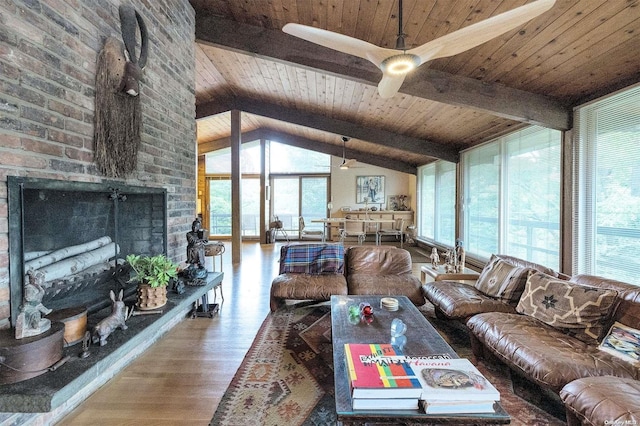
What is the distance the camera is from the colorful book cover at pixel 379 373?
46.1 inches

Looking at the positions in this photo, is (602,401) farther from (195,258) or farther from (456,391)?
(195,258)

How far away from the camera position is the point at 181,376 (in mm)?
2033

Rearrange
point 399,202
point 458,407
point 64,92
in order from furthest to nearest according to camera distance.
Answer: point 399,202 < point 64,92 < point 458,407

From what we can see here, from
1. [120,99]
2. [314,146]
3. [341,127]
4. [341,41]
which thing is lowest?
[120,99]

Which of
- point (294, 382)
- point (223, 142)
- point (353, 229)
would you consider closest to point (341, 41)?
point (294, 382)

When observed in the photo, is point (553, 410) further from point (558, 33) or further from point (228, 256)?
point (228, 256)

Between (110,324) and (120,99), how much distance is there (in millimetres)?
1474

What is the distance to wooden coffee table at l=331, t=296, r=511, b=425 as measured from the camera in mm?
1132

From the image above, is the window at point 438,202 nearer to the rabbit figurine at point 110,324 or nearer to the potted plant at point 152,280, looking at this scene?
the potted plant at point 152,280

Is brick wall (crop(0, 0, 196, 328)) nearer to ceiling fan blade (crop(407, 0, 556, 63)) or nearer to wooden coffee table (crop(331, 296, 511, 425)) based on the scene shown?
wooden coffee table (crop(331, 296, 511, 425))

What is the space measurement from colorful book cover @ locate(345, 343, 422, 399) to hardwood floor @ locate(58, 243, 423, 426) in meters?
0.93

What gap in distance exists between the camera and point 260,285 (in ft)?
13.8

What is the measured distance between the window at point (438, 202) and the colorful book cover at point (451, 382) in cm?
493

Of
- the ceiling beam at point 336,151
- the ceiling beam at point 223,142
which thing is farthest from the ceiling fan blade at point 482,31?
the ceiling beam at point 223,142
